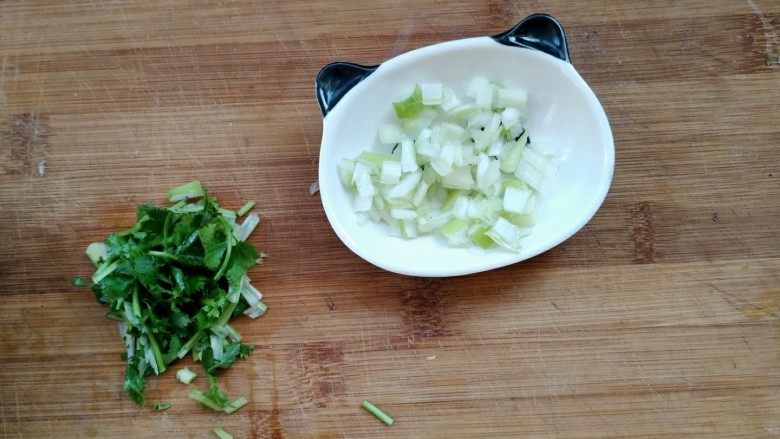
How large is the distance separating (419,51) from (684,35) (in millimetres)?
844

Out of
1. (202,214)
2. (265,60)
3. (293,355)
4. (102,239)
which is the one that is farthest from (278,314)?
(265,60)

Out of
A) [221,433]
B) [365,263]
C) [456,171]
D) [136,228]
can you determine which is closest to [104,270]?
[136,228]

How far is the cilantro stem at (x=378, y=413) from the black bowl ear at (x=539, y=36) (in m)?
1.10

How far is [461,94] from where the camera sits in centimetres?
190

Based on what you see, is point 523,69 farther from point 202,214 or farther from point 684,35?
point 202,214

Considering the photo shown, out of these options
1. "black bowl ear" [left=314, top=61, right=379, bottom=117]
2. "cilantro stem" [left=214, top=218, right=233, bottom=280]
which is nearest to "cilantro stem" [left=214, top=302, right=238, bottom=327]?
"cilantro stem" [left=214, top=218, right=233, bottom=280]

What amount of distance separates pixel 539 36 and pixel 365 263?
2.68 feet

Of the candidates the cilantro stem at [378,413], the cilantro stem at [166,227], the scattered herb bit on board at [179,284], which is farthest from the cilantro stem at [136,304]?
the cilantro stem at [378,413]

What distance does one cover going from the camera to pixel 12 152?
2021 mm

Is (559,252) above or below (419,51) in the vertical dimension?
below

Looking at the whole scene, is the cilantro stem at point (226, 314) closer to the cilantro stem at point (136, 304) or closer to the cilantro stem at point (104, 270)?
the cilantro stem at point (136, 304)

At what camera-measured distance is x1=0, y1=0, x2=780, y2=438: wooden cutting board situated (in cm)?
191

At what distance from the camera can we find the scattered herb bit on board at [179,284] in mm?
1806

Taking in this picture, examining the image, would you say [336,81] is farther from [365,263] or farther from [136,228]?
[136,228]
